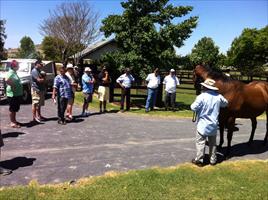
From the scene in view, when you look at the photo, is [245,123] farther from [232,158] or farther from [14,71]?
[14,71]

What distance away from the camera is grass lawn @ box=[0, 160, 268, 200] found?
546 cm

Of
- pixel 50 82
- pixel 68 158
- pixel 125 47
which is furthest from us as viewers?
pixel 50 82

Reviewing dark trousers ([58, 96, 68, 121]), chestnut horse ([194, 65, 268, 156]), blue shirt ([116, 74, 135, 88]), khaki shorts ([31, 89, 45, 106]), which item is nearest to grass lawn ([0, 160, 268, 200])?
chestnut horse ([194, 65, 268, 156])

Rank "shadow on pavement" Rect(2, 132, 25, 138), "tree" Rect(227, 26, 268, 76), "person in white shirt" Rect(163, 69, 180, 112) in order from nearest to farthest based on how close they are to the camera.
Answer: "shadow on pavement" Rect(2, 132, 25, 138) < "person in white shirt" Rect(163, 69, 180, 112) < "tree" Rect(227, 26, 268, 76)

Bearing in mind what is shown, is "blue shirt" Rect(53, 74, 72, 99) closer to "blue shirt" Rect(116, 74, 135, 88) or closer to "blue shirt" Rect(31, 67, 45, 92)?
"blue shirt" Rect(31, 67, 45, 92)

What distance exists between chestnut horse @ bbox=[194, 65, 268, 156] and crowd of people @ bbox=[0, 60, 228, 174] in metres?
0.87

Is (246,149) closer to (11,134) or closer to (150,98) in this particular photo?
(11,134)

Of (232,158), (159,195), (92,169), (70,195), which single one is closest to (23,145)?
(92,169)

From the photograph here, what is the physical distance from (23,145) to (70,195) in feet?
11.0

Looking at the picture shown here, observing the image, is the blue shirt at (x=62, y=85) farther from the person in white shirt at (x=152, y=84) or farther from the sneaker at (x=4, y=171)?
the sneaker at (x=4, y=171)

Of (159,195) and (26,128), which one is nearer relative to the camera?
(159,195)

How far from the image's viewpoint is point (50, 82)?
20.3 meters

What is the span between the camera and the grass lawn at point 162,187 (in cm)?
546

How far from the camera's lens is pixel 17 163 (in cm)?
697
